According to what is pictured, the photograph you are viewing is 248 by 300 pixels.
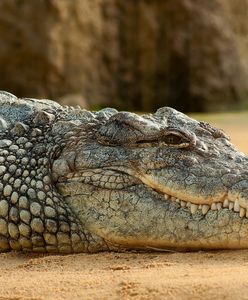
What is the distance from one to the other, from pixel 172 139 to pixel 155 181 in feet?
0.97

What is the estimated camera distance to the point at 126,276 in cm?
395

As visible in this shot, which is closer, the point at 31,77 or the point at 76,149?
the point at 76,149

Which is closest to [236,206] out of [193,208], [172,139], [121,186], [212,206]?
[212,206]

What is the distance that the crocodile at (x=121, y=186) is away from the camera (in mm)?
4383

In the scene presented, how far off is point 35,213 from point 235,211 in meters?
1.23

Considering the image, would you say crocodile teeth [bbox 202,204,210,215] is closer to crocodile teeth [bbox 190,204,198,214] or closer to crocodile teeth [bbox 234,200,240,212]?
crocodile teeth [bbox 190,204,198,214]

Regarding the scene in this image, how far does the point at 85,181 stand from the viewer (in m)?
4.72

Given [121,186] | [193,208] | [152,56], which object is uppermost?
[152,56]

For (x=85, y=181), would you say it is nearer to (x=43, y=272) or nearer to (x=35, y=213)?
(x=35, y=213)

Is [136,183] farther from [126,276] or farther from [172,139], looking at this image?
[126,276]

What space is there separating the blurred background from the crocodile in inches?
472

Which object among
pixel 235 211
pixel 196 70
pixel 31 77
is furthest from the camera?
pixel 196 70

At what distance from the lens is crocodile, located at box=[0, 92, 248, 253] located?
14.4 feet

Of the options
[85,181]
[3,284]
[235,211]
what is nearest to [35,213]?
[85,181]
